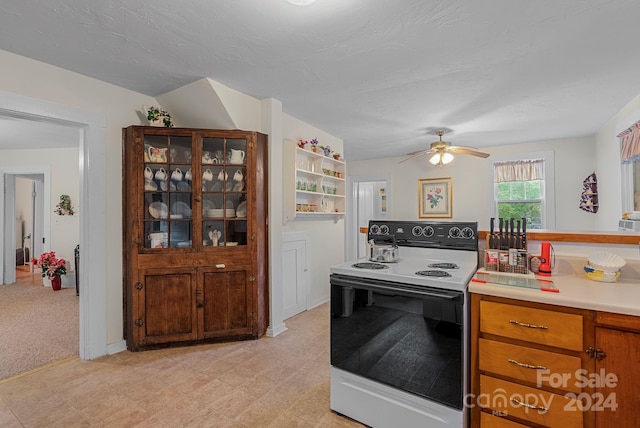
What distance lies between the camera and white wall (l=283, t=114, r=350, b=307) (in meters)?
3.51

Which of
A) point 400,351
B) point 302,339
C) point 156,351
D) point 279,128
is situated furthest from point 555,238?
point 156,351

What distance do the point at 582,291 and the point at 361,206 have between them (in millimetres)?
4804

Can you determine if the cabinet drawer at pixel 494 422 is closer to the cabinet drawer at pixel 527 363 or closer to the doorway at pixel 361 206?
the cabinet drawer at pixel 527 363

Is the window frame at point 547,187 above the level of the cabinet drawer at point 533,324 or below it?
above

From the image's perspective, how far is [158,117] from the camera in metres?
2.68

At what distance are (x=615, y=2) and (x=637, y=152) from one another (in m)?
1.74

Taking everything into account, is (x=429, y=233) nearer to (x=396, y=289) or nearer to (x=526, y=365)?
(x=396, y=289)

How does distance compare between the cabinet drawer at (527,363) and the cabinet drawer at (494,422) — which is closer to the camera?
the cabinet drawer at (527,363)

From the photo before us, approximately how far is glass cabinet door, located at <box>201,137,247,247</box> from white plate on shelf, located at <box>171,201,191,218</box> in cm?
14

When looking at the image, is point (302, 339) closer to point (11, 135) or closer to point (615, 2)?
point (615, 2)

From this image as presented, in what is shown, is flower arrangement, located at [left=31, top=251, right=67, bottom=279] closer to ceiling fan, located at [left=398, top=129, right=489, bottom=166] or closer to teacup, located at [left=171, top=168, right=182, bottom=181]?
teacup, located at [left=171, top=168, right=182, bottom=181]

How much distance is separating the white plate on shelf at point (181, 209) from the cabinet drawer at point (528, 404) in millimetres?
2525

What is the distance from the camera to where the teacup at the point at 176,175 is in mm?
2717

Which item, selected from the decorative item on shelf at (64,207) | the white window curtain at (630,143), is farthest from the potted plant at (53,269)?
the white window curtain at (630,143)
